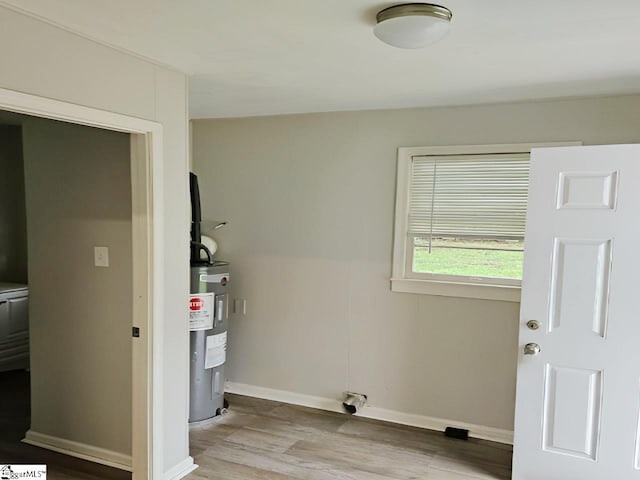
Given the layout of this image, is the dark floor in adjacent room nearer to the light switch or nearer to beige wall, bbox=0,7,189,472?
beige wall, bbox=0,7,189,472

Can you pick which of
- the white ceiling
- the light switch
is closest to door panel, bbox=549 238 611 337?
the white ceiling

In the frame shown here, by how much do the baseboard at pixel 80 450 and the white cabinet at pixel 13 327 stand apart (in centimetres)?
151

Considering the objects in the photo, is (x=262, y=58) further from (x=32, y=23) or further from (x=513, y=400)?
(x=513, y=400)

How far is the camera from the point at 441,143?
3.45m

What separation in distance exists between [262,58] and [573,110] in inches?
78.6

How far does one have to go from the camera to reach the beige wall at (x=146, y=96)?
1887mm

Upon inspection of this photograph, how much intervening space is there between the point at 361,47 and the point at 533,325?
174 cm

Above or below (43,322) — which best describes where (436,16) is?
above

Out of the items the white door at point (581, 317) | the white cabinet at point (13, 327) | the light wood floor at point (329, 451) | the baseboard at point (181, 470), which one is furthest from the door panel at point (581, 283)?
the white cabinet at point (13, 327)

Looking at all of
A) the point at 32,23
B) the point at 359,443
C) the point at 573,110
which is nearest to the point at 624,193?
the point at 573,110

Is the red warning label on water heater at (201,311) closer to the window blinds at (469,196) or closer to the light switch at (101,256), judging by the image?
the light switch at (101,256)

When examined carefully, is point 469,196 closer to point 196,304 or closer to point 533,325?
point 533,325

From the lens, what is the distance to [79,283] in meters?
3.04

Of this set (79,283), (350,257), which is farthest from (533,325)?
(79,283)
